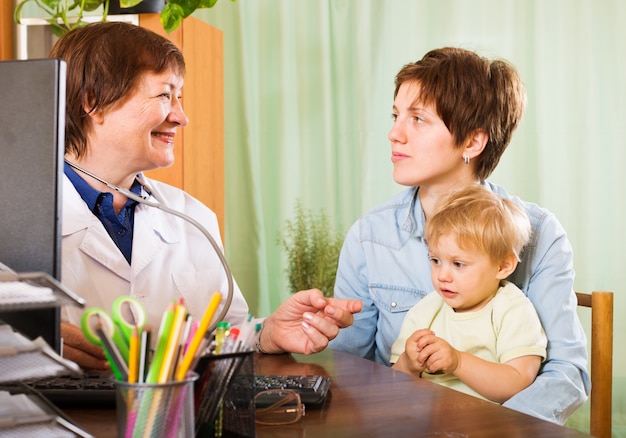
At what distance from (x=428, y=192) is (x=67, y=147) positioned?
0.81m

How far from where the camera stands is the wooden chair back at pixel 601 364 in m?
1.49

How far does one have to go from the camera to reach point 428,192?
1.82 m

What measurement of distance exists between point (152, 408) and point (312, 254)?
9.45 ft

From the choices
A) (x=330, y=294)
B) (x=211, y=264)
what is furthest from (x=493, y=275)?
(x=330, y=294)

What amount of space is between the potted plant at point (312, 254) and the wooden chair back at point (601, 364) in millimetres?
1917

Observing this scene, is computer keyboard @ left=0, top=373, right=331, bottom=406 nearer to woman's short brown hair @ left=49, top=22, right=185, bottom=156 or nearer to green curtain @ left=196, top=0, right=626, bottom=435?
woman's short brown hair @ left=49, top=22, right=185, bottom=156

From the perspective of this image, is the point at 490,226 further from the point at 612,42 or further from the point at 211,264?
the point at 612,42

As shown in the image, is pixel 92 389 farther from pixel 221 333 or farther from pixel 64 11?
pixel 64 11

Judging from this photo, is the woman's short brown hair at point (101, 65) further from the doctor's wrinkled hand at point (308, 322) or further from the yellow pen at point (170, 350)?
the yellow pen at point (170, 350)

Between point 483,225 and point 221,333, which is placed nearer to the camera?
point 221,333

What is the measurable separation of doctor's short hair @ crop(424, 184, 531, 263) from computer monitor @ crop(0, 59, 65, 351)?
0.96 m

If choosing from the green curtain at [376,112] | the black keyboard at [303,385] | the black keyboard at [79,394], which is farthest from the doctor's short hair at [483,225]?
the green curtain at [376,112]

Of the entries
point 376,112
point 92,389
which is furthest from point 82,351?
point 376,112

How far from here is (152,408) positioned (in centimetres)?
65
